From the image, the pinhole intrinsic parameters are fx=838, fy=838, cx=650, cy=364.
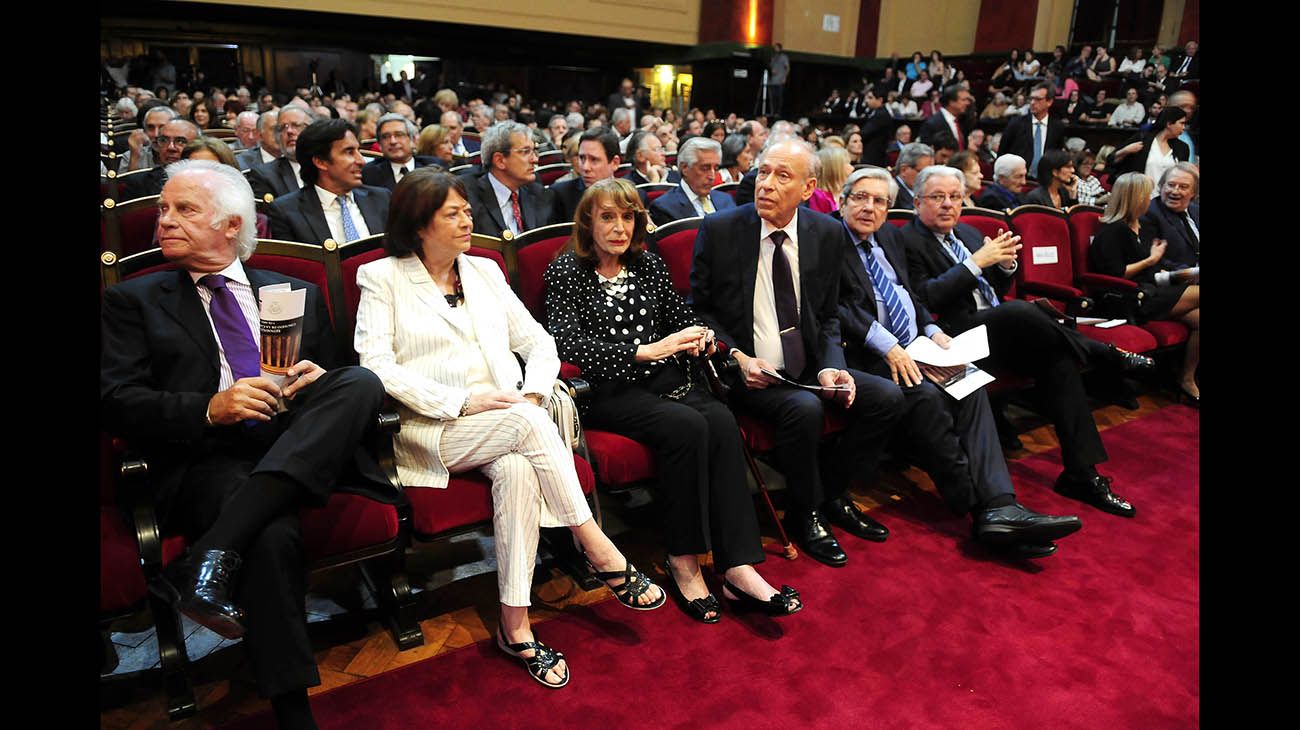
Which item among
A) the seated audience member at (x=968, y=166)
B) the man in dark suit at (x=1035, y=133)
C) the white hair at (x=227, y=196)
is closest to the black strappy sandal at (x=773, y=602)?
the white hair at (x=227, y=196)

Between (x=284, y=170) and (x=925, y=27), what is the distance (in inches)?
586

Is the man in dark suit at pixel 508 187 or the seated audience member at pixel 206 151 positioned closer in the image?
the seated audience member at pixel 206 151

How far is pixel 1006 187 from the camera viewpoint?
15.8 ft

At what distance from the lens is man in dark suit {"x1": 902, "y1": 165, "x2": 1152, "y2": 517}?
2904mm

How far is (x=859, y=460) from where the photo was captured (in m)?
2.60

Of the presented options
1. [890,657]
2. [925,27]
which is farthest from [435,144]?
[925,27]

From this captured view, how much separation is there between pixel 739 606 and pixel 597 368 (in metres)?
0.74

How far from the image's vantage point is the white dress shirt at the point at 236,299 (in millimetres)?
1903

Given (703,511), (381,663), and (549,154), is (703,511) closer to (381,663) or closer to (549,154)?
(381,663)

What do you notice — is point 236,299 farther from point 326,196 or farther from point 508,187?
point 508,187

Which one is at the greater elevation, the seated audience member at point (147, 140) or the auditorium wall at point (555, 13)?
the auditorium wall at point (555, 13)

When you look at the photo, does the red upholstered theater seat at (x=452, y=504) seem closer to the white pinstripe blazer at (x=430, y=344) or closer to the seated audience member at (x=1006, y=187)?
the white pinstripe blazer at (x=430, y=344)

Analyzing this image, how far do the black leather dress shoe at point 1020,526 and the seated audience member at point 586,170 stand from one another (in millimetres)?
2232

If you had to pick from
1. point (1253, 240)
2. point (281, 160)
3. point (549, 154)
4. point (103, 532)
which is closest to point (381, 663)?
point (103, 532)
